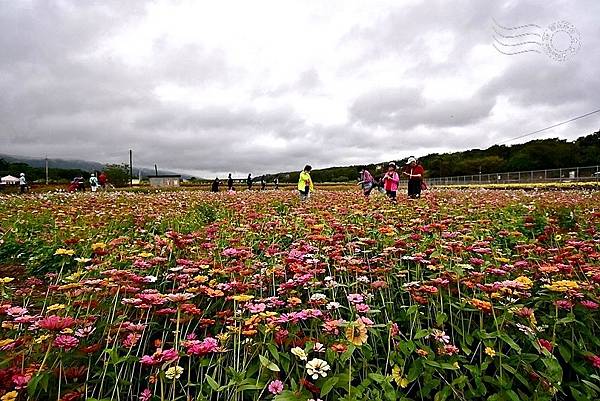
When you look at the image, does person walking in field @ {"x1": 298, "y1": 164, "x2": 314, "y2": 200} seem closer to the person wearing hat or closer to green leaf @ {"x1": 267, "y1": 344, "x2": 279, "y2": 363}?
the person wearing hat

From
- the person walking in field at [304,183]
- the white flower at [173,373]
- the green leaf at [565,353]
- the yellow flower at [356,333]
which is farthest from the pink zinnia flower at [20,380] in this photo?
the person walking in field at [304,183]

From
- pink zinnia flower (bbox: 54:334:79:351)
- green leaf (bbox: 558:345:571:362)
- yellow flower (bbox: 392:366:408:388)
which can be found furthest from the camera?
green leaf (bbox: 558:345:571:362)

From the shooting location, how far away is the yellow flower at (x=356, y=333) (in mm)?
1436

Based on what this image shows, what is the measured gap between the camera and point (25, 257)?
4.53 meters

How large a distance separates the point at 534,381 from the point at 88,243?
3503 mm

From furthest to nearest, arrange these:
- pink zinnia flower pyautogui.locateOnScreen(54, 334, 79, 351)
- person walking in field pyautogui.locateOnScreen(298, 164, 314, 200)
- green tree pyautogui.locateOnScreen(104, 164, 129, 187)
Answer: green tree pyautogui.locateOnScreen(104, 164, 129, 187) < person walking in field pyautogui.locateOnScreen(298, 164, 314, 200) < pink zinnia flower pyautogui.locateOnScreen(54, 334, 79, 351)

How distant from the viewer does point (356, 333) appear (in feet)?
4.87

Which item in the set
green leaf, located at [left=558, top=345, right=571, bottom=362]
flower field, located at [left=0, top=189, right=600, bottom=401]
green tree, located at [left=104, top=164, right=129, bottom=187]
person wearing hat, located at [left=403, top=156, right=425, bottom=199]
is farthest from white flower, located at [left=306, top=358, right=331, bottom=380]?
green tree, located at [left=104, top=164, right=129, bottom=187]

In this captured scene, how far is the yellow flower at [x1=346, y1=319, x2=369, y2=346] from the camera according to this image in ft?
4.71

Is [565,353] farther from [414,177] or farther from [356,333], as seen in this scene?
[414,177]

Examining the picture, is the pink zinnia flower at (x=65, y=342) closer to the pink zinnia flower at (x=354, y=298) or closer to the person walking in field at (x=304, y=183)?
the pink zinnia flower at (x=354, y=298)

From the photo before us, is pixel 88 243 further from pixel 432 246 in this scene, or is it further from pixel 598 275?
pixel 598 275

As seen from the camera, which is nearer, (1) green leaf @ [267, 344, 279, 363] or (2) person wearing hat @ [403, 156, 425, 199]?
(1) green leaf @ [267, 344, 279, 363]

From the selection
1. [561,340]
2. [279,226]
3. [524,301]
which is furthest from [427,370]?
[279,226]
